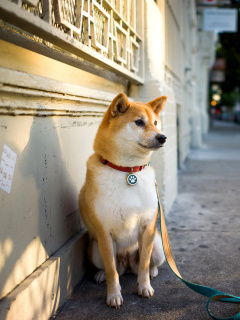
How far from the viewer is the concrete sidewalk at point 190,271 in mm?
2568

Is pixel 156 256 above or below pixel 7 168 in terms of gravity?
below

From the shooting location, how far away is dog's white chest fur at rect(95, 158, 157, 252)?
261 centimetres

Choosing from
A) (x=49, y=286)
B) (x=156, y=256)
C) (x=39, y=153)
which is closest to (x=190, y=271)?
(x=156, y=256)

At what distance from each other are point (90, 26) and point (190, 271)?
7.62 ft

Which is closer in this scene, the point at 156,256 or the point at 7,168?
the point at 7,168

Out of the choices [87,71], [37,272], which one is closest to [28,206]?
[37,272]

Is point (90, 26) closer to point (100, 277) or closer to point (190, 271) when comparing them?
point (100, 277)

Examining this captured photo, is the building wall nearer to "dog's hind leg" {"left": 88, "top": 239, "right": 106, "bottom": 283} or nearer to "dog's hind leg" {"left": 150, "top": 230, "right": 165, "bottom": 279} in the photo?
"dog's hind leg" {"left": 88, "top": 239, "right": 106, "bottom": 283}

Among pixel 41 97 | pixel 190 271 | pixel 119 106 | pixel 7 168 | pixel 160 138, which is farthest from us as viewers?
pixel 190 271

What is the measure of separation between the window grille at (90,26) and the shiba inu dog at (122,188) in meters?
0.60

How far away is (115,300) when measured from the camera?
2639 millimetres

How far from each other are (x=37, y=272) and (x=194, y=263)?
64.3 inches

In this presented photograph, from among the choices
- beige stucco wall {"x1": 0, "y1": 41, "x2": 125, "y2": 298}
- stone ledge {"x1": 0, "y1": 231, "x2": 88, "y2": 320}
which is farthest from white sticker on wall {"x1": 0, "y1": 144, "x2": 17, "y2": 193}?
stone ledge {"x1": 0, "y1": 231, "x2": 88, "y2": 320}

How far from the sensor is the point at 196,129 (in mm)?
14359
